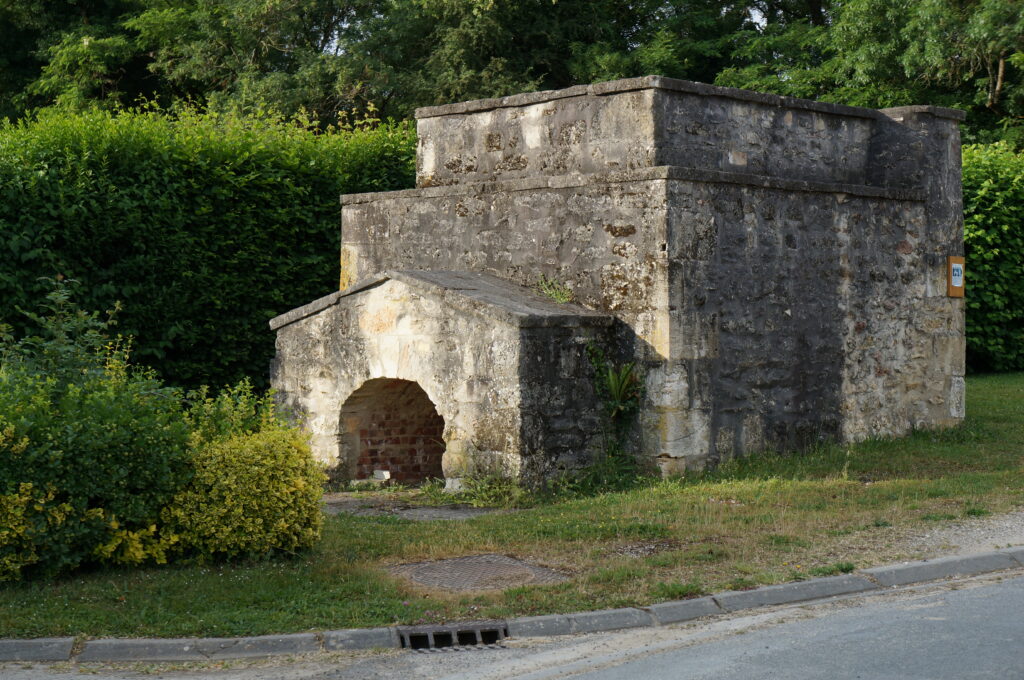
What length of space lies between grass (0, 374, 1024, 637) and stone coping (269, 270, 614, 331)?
1581 mm

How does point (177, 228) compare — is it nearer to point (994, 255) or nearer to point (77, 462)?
point (77, 462)

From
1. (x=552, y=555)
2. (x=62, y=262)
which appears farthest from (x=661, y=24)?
(x=552, y=555)

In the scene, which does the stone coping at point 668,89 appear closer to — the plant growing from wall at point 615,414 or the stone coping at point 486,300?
the stone coping at point 486,300

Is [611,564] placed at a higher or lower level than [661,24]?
lower

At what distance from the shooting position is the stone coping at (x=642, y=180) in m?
11.3

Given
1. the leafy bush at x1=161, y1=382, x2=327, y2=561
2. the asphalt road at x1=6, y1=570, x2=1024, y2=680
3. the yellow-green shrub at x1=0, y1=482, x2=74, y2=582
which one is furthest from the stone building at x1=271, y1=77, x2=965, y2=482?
the yellow-green shrub at x1=0, y1=482, x2=74, y2=582

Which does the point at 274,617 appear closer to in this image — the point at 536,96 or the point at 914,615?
the point at 914,615

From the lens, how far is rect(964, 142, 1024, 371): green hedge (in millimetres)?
19156

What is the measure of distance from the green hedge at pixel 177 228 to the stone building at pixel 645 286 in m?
0.88

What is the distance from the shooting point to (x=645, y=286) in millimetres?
11383

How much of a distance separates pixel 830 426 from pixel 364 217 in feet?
18.2

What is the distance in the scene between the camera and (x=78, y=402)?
8.20 m

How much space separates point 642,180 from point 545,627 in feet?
17.8

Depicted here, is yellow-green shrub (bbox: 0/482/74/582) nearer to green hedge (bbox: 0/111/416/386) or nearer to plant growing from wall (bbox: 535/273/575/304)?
green hedge (bbox: 0/111/416/386)
